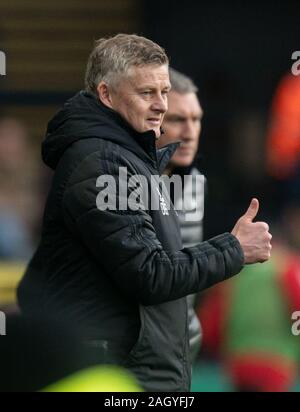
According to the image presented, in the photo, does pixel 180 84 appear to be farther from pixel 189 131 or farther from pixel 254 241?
pixel 254 241

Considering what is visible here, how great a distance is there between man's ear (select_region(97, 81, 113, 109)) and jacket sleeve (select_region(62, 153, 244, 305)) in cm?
21

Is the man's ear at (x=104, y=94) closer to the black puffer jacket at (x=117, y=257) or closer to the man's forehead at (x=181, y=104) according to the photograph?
the black puffer jacket at (x=117, y=257)

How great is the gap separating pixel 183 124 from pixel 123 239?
4.95ft

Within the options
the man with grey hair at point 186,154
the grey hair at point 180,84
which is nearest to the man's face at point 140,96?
the man with grey hair at point 186,154

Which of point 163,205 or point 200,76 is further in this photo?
point 200,76

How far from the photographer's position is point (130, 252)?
3.23m

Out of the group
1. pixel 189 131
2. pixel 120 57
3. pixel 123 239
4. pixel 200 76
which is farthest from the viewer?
pixel 200 76

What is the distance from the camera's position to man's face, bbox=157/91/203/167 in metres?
4.56

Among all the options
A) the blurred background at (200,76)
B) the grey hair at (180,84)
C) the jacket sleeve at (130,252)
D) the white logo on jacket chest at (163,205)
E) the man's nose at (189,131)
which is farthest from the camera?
the blurred background at (200,76)

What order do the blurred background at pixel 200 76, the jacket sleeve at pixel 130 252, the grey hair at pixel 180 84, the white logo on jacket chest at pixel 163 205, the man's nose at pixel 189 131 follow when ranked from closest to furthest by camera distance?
1. the jacket sleeve at pixel 130 252
2. the white logo on jacket chest at pixel 163 205
3. the man's nose at pixel 189 131
4. the grey hair at pixel 180 84
5. the blurred background at pixel 200 76

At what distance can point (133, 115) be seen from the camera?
11.2 feet

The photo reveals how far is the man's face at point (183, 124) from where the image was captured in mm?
4562

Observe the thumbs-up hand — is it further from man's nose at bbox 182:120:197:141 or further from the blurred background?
the blurred background

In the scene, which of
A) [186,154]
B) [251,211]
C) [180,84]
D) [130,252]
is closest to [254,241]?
[251,211]
